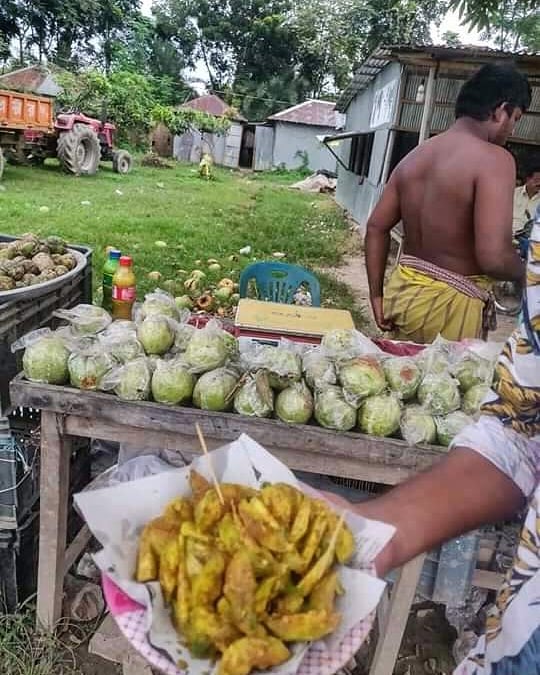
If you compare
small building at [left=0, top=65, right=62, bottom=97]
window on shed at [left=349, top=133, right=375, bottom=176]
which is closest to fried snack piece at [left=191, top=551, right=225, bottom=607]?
window on shed at [left=349, top=133, right=375, bottom=176]

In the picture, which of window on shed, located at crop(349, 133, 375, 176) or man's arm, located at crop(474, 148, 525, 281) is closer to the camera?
man's arm, located at crop(474, 148, 525, 281)

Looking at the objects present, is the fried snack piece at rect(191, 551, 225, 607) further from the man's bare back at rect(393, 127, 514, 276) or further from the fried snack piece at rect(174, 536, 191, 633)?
the man's bare back at rect(393, 127, 514, 276)

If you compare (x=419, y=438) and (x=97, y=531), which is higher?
(x=97, y=531)

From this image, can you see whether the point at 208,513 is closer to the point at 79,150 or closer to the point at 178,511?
the point at 178,511

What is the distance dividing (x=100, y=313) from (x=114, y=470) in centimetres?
70

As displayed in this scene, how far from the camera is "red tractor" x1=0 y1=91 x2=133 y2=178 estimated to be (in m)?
13.5

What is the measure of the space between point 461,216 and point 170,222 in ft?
25.7

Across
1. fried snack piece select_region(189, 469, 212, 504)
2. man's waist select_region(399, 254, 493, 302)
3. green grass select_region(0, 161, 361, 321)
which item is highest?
man's waist select_region(399, 254, 493, 302)

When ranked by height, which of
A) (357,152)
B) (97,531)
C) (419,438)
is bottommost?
(419,438)

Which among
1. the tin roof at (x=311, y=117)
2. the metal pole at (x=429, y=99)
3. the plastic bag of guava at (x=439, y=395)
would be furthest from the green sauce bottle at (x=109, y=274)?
the tin roof at (x=311, y=117)

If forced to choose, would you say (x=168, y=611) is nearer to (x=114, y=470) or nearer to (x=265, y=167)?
(x=114, y=470)

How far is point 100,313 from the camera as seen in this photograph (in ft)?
7.81

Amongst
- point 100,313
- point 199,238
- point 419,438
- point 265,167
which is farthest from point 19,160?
point 265,167

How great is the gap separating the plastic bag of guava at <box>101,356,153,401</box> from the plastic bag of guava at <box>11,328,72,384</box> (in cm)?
17
